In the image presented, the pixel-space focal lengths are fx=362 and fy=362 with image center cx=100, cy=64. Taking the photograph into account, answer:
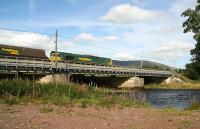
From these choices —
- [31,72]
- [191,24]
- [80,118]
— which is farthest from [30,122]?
[31,72]

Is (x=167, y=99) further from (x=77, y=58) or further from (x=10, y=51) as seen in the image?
(x=77, y=58)

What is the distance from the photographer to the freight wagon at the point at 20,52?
74250 mm

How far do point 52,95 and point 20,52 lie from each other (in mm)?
58161

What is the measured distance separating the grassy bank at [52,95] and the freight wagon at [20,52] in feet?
152

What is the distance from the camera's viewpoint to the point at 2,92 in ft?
83.8

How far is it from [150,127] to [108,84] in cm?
8188

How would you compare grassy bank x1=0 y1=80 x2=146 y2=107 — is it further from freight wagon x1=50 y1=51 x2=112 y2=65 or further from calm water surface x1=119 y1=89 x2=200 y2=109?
freight wagon x1=50 y1=51 x2=112 y2=65

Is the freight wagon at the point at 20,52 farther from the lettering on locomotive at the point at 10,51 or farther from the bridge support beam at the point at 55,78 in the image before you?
the bridge support beam at the point at 55,78

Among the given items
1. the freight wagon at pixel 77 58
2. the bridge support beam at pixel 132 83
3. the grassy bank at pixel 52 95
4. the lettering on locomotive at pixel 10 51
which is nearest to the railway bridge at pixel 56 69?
the bridge support beam at pixel 132 83

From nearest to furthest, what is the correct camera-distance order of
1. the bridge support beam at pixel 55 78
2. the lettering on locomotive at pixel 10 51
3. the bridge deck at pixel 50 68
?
the bridge deck at pixel 50 68
the bridge support beam at pixel 55 78
the lettering on locomotive at pixel 10 51

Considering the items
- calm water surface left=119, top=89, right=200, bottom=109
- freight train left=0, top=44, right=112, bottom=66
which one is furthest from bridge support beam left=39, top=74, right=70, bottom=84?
calm water surface left=119, top=89, right=200, bottom=109

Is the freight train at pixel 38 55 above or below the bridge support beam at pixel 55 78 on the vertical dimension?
above

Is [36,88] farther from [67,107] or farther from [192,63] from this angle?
[192,63]

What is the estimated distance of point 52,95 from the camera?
2650 cm
